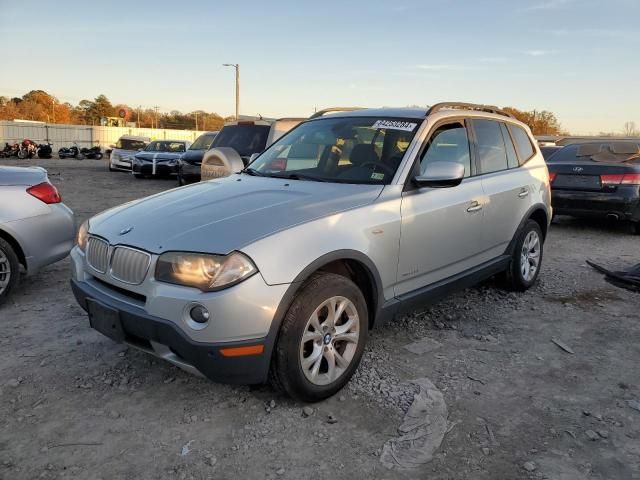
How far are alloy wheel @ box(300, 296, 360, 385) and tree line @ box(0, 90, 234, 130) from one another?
76390 millimetres

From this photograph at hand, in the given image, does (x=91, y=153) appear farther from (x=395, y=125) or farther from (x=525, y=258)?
(x=395, y=125)

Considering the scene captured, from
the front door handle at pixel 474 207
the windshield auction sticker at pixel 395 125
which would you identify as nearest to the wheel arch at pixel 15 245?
the windshield auction sticker at pixel 395 125

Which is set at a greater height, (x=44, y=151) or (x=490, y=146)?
(x=490, y=146)

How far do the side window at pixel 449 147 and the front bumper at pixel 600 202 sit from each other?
197 inches

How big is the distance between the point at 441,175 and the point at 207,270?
1710mm

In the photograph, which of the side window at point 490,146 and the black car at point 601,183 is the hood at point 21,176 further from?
the black car at point 601,183

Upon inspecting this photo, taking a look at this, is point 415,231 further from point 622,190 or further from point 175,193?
point 622,190

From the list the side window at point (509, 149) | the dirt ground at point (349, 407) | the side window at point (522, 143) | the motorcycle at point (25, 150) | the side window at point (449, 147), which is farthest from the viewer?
the motorcycle at point (25, 150)

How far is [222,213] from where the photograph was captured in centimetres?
304

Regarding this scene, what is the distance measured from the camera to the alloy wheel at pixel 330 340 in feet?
9.69

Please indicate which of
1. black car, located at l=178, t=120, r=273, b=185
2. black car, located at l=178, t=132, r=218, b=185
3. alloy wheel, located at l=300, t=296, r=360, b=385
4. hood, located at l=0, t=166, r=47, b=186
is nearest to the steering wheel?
alloy wheel, located at l=300, t=296, r=360, b=385

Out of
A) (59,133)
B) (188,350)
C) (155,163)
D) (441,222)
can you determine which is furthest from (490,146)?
(59,133)

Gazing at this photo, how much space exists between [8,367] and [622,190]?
823 cm

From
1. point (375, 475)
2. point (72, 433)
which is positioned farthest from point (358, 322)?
point (72, 433)
